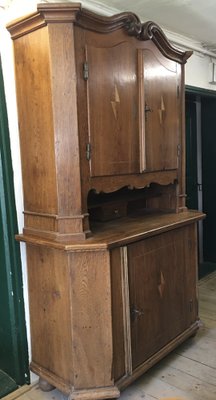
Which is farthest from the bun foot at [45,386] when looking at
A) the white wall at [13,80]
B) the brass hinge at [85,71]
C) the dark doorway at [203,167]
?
the dark doorway at [203,167]

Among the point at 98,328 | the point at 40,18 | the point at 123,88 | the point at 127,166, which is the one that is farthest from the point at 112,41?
the point at 98,328

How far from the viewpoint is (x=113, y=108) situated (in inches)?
73.8

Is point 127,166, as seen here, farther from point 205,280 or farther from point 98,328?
point 205,280

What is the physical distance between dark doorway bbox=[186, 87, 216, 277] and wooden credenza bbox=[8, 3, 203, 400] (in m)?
1.85

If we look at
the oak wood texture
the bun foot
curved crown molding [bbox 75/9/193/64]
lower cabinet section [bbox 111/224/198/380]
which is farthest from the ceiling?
the bun foot

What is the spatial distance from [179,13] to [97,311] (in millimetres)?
2149

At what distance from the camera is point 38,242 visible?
179cm

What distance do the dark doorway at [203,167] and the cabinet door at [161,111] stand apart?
1.62m

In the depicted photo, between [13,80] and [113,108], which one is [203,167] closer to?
[113,108]

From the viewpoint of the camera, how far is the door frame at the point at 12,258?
6.23 ft

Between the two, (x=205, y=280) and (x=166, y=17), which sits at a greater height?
(x=166, y=17)

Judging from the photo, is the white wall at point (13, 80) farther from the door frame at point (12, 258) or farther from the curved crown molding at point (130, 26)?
the curved crown molding at point (130, 26)

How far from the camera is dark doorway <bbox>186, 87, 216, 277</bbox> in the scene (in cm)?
391

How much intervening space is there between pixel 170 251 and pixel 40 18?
148 centimetres
